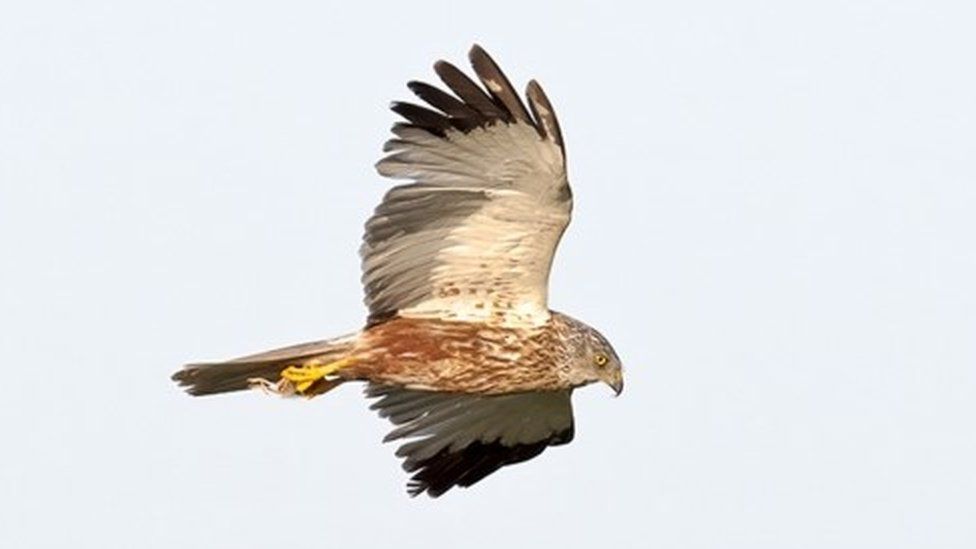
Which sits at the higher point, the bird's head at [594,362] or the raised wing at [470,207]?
the raised wing at [470,207]

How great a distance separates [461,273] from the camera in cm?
1633

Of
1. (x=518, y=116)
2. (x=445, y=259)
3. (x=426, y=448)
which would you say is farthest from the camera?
(x=426, y=448)

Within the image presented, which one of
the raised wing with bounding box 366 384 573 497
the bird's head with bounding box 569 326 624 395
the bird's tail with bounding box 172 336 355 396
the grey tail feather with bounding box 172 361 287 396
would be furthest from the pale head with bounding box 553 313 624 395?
the grey tail feather with bounding box 172 361 287 396

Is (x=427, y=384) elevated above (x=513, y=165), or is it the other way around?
(x=513, y=165)

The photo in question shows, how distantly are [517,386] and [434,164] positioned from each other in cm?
173

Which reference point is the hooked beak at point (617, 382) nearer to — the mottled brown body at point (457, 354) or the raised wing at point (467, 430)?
the mottled brown body at point (457, 354)

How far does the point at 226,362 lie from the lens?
16031mm

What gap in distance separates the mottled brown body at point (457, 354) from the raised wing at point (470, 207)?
3.8 inches

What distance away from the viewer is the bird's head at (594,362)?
16.5 m

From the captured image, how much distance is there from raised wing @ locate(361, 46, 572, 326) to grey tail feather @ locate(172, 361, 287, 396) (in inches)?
30.1

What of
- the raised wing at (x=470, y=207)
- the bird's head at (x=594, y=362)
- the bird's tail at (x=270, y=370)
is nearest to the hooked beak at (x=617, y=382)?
the bird's head at (x=594, y=362)

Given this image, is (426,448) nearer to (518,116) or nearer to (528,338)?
(528,338)

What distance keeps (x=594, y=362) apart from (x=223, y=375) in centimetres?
241

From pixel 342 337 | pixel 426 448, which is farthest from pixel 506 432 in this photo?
pixel 342 337
